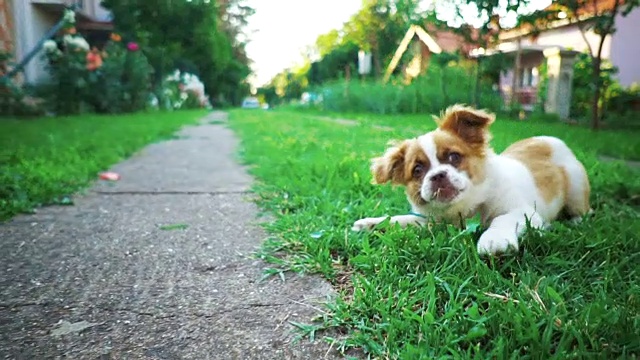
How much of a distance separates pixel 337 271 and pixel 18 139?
563 cm

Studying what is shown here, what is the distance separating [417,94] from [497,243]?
40.9ft

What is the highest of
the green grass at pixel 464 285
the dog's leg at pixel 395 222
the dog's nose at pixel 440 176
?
the dog's nose at pixel 440 176

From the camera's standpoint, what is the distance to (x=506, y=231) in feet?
5.95

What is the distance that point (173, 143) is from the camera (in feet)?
22.9

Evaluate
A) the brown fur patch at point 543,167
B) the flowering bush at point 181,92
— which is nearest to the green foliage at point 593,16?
the brown fur patch at point 543,167

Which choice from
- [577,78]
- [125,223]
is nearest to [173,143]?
[125,223]

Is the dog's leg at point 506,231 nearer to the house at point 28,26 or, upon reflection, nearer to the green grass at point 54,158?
the green grass at point 54,158

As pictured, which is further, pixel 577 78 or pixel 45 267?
pixel 577 78

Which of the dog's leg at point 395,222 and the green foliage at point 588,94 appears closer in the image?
the dog's leg at point 395,222

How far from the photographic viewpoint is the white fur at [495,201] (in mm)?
1891

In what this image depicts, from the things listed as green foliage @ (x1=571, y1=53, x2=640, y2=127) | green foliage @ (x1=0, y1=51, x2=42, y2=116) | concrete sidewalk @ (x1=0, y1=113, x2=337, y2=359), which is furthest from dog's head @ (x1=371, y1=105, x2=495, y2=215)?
green foliage @ (x1=0, y1=51, x2=42, y2=116)

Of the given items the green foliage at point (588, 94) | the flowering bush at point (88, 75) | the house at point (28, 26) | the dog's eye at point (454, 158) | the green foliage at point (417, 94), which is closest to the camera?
the dog's eye at point (454, 158)

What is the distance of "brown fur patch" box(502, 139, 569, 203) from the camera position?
217 cm

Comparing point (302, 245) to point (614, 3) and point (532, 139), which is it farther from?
point (614, 3)
